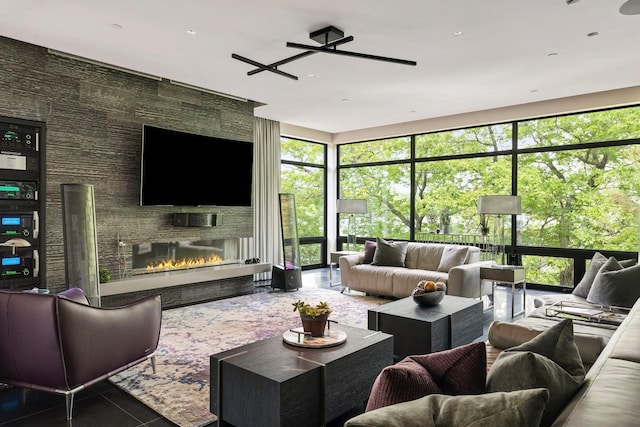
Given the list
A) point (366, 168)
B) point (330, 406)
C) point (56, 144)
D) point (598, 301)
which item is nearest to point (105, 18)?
point (56, 144)

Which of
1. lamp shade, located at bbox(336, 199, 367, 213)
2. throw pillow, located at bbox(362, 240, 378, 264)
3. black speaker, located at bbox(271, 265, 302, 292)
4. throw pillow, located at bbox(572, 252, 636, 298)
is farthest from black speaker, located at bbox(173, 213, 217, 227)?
throw pillow, located at bbox(572, 252, 636, 298)

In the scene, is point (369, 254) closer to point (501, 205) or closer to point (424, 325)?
point (501, 205)

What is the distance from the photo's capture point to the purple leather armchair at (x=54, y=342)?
2.39 metres

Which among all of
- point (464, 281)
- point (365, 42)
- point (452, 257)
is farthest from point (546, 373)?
point (452, 257)

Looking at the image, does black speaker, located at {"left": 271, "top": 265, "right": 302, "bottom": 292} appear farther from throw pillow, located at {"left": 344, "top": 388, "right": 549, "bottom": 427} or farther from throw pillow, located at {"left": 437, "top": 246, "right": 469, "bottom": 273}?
throw pillow, located at {"left": 344, "top": 388, "right": 549, "bottom": 427}

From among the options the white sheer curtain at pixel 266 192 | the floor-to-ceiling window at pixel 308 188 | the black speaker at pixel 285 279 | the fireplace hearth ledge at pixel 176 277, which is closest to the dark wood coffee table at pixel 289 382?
the fireplace hearth ledge at pixel 176 277

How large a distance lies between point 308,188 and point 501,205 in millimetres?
4229

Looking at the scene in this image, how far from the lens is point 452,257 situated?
18.6 ft

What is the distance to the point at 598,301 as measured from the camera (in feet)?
11.2

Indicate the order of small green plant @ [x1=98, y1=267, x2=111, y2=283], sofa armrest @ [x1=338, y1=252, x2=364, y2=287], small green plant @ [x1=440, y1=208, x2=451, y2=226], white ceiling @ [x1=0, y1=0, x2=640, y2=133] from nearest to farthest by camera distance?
white ceiling @ [x1=0, y1=0, x2=640, y2=133], small green plant @ [x1=98, y1=267, x2=111, y2=283], sofa armrest @ [x1=338, y1=252, x2=364, y2=287], small green plant @ [x1=440, y1=208, x2=451, y2=226]

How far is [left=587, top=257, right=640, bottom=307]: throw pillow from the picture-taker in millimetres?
3238

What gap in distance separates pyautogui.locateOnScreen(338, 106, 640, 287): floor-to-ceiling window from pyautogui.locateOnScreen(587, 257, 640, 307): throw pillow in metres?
1.60

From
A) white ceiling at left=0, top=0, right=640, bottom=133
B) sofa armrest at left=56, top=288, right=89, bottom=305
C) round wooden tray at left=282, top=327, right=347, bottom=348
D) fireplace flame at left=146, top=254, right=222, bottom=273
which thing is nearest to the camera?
round wooden tray at left=282, top=327, right=347, bottom=348

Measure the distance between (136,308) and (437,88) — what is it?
4554 mm
